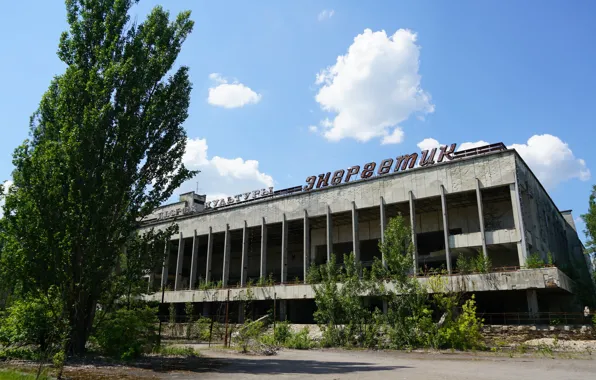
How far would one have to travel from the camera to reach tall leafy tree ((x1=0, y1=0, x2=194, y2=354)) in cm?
1404

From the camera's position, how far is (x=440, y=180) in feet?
107

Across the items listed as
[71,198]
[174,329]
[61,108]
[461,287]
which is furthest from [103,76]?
[461,287]

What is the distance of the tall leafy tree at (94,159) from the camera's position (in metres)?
14.0

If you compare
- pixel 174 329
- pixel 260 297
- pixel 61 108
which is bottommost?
pixel 174 329

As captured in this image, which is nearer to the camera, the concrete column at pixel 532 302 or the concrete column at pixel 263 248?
the concrete column at pixel 532 302

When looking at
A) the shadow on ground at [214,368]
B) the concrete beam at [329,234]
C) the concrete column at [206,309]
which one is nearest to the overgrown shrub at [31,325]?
the shadow on ground at [214,368]

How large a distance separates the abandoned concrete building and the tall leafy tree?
27.3 feet

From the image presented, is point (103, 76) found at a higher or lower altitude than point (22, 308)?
higher

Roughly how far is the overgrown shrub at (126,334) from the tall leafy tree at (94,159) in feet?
2.26

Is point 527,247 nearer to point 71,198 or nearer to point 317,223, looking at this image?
point 317,223

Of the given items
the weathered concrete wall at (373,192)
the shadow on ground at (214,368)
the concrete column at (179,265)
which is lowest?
the shadow on ground at (214,368)

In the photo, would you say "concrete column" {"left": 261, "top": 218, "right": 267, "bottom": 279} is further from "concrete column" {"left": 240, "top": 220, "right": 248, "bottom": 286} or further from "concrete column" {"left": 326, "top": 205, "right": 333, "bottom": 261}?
"concrete column" {"left": 326, "top": 205, "right": 333, "bottom": 261}

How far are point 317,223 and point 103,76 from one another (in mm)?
29072

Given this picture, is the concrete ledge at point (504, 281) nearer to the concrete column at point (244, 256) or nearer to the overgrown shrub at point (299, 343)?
the overgrown shrub at point (299, 343)
